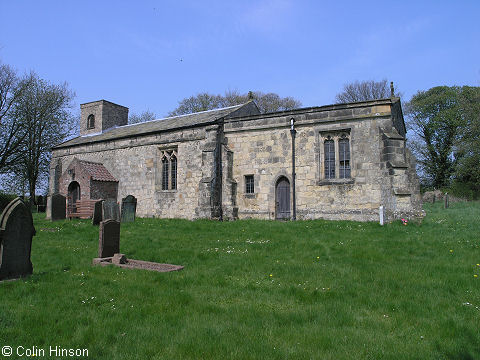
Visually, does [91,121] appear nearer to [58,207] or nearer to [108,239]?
[58,207]

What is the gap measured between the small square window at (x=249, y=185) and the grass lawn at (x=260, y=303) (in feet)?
27.3

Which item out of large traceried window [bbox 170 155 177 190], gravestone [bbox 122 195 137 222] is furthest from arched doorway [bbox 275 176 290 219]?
gravestone [bbox 122 195 137 222]

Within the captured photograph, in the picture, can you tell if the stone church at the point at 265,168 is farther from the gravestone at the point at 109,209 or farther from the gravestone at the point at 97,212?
the gravestone at the point at 97,212

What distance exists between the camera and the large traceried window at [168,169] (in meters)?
20.2

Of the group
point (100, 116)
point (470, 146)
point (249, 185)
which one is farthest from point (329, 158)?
point (470, 146)

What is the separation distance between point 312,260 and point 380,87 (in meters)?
37.0

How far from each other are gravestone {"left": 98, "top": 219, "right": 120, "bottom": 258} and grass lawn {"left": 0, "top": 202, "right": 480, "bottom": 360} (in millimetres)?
488

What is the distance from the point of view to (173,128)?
19.8 metres

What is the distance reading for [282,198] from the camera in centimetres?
1720

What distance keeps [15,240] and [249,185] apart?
12612mm

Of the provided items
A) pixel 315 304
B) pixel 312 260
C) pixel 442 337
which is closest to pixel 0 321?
pixel 315 304

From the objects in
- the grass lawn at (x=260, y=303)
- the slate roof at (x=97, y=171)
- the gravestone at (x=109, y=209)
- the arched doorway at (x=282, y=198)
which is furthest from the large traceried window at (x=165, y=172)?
the grass lawn at (x=260, y=303)

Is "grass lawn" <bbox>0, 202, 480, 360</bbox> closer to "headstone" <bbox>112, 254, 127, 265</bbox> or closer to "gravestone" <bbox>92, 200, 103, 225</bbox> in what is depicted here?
"headstone" <bbox>112, 254, 127, 265</bbox>

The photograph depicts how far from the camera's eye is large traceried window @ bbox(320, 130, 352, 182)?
1602cm
